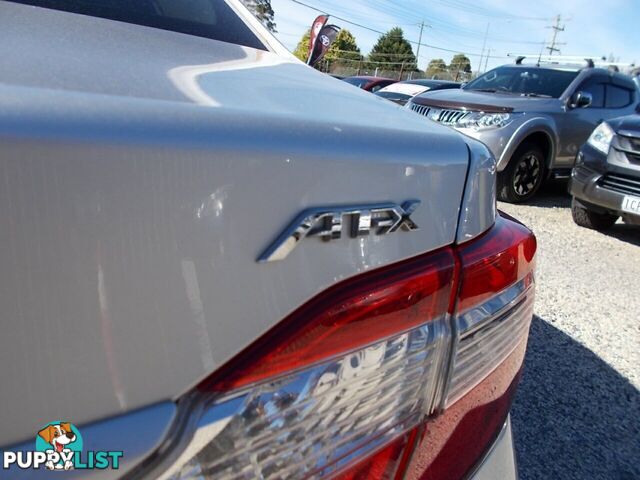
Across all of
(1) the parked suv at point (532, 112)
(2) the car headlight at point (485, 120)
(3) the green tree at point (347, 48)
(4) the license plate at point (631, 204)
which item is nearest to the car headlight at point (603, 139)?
(4) the license plate at point (631, 204)

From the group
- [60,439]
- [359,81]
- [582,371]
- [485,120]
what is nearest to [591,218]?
[485,120]

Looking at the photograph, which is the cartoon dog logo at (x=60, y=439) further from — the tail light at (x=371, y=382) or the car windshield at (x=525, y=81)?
the car windshield at (x=525, y=81)

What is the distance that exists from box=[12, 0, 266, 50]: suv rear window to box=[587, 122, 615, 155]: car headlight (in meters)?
4.71

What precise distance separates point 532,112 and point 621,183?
5.64 ft

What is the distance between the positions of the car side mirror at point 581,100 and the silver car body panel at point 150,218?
6.81m

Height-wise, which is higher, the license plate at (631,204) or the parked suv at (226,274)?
the parked suv at (226,274)

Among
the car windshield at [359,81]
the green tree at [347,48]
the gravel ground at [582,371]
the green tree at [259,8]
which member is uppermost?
the green tree at [347,48]

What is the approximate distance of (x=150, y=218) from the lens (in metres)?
0.51

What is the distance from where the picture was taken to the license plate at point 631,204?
14.6 ft

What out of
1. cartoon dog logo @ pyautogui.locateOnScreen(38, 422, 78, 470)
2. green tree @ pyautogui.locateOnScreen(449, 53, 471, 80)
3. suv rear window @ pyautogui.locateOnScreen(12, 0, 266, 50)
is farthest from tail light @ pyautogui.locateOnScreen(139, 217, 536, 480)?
green tree @ pyautogui.locateOnScreen(449, 53, 471, 80)

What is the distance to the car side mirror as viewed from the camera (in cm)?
641

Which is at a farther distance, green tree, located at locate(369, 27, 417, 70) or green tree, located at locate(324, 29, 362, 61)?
green tree, located at locate(369, 27, 417, 70)

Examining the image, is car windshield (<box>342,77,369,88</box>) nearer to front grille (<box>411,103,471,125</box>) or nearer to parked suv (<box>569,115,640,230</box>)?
front grille (<box>411,103,471,125</box>)

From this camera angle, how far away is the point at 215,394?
59 centimetres
